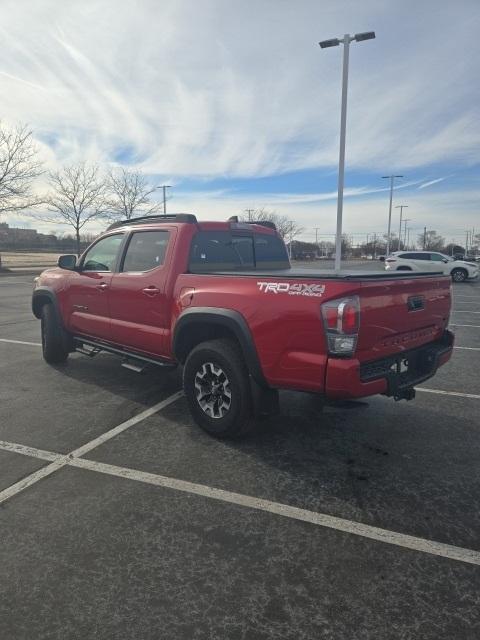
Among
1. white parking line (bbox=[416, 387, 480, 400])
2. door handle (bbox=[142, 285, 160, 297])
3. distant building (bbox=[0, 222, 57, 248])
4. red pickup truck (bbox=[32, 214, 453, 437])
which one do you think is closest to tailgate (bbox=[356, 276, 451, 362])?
red pickup truck (bbox=[32, 214, 453, 437])

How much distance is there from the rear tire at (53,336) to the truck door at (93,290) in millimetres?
234

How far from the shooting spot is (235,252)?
16.1 feet

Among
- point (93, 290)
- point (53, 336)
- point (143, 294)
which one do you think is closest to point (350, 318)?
point (143, 294)

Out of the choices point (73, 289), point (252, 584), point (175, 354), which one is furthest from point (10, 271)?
point (252, 584)

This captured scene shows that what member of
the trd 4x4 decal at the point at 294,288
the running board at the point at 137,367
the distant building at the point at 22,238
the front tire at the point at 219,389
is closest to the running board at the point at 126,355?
the running board at the point at 137,367

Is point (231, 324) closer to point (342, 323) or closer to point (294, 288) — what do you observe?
point (294, 288)

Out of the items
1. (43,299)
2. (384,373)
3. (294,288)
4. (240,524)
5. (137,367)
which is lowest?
(240,524)

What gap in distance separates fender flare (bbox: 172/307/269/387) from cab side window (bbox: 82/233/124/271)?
5.38 feet

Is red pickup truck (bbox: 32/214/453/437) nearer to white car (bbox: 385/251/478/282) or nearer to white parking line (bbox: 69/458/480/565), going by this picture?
white parking line (bbox: 69/458/480/565)

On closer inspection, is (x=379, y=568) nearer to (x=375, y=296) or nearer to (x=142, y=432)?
(x=375, y=296)

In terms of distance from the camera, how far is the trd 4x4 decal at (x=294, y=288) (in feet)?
10.1

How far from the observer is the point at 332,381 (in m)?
3.06

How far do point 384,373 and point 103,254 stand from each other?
365 centimetres

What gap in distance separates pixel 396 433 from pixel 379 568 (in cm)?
186
